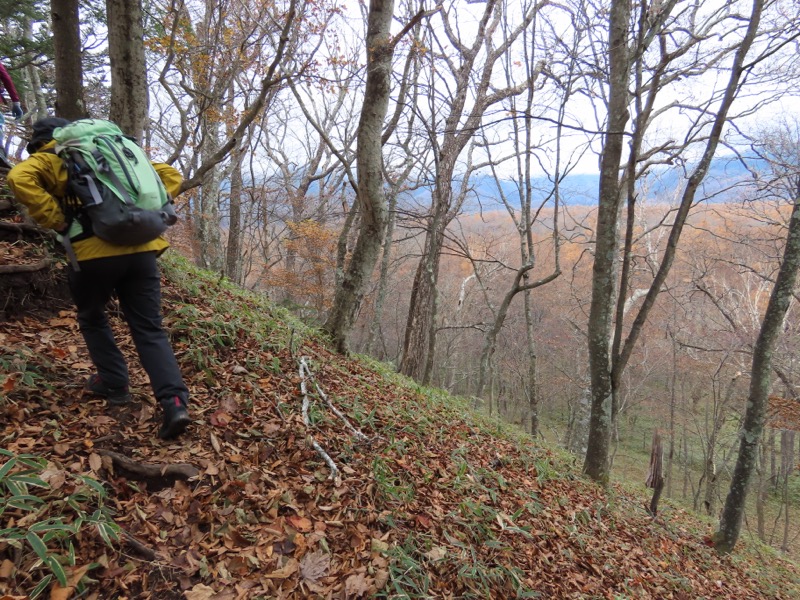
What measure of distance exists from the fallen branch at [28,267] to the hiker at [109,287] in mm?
954

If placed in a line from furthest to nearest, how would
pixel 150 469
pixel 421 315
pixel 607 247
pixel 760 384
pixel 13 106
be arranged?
pixel 421 315, pixel 760 384, pixel 607 247, pixel 13 106, pixel 150 469

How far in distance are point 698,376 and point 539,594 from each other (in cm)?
2122

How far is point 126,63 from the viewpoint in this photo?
377 centimetres

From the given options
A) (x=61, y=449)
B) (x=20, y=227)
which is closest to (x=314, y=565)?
(x=61, y=449)

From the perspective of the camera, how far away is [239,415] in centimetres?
298

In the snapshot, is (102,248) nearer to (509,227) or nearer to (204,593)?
(204,593)

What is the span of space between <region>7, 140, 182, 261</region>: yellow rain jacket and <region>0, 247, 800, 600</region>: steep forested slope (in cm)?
99

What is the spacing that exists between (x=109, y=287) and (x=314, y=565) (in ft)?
6.40

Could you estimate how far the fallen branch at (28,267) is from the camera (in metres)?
2.84

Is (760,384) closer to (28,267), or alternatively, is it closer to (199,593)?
(199,593)

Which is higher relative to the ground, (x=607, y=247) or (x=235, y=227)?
(x=235, y=227)

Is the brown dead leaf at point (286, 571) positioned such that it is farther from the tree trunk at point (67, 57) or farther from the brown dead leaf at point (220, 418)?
the tree trunk at point (67, 57)

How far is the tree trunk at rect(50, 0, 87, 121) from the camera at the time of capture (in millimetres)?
3670

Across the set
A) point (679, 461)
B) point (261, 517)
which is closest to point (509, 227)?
point (261, 517)
